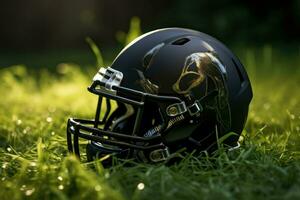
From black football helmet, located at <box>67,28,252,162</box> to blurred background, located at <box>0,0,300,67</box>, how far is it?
6777 mm

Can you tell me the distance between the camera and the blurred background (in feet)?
33.2

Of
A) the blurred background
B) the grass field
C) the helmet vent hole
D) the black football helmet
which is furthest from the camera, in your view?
the blurred background

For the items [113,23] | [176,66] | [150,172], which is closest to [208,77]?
[176,66]

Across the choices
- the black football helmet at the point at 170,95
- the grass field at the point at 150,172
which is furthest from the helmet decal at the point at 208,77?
the grass field at the point at 150,172

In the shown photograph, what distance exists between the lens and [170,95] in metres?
2.75

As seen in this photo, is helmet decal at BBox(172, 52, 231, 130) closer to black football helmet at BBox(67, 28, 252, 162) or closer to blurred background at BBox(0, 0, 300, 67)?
black football helmet at BBox(67, 28, 252, 162)

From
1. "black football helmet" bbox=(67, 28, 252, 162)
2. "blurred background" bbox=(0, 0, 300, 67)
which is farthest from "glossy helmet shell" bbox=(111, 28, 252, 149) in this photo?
"blurred background" bbox=(0, 0, 300, 67)

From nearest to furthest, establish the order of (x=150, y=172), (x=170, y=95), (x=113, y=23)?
(x=150, y=172), (x=170, y=95), (x=113, y=23)

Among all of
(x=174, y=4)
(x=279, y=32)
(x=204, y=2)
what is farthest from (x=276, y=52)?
(x=174, y=4)

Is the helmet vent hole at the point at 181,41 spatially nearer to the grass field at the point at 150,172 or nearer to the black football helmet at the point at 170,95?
the black football helmet at the point at 170,95

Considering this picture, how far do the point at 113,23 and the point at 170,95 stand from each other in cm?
992

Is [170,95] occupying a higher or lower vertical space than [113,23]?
lower

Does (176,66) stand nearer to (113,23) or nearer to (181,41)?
(181,41)

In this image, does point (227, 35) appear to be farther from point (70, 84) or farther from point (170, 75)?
point (170, 75)
